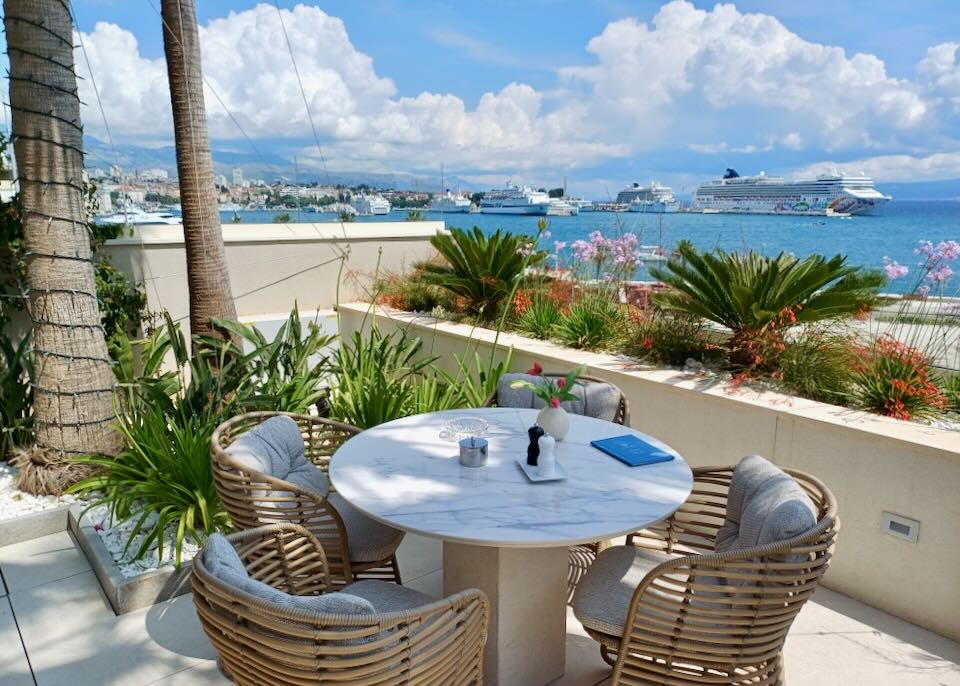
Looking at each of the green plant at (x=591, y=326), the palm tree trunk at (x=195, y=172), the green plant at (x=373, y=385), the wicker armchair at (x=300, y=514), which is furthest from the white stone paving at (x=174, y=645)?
the green plant at (x=591, y=326)

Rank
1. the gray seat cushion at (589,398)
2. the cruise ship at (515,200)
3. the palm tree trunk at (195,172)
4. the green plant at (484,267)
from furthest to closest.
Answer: the cruise ship at (515,200)
the green plant at (484,267)
the palm tree trunk at (195,172)
the gray seat cushion at (589,398)

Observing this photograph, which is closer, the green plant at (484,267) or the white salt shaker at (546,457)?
the white salt shaker at (546,457)

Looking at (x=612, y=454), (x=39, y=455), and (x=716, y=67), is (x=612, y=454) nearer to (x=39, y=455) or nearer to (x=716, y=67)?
(x=39, y=455)

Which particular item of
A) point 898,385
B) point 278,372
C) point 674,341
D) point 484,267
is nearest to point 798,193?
point 484,267

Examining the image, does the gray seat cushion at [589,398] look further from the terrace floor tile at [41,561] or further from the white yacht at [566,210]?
the white yacht at [566,210]

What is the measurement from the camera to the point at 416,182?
8.22 meters

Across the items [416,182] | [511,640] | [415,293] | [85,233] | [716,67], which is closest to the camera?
[511,640]

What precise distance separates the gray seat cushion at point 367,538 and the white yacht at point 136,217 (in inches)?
179

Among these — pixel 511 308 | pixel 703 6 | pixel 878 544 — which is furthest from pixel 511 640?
pixel 703 6

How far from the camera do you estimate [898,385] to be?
2846 millimetres

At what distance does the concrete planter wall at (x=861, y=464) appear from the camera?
2.46 meters

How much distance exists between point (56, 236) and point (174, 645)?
80.7 inches

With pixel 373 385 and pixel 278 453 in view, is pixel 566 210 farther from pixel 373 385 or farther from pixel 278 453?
pixel 278 453

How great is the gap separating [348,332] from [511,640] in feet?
15.0
